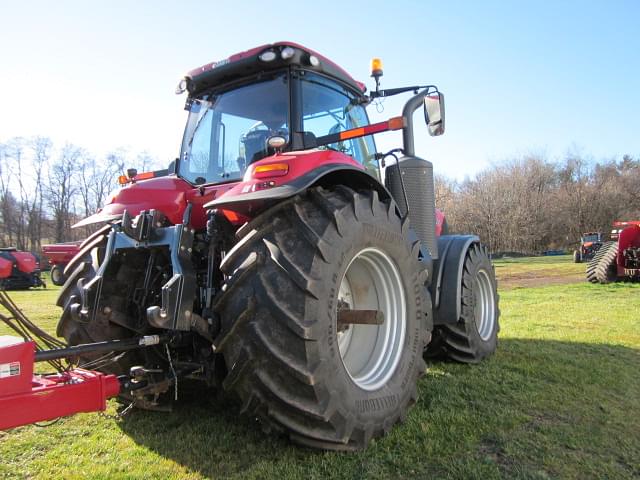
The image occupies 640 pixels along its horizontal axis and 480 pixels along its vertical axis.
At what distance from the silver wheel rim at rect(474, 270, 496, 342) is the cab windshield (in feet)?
9.47

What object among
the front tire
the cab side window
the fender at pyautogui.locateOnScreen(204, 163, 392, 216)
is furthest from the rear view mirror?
the front tire

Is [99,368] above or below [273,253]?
below

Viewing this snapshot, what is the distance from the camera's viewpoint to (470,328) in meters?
4.49

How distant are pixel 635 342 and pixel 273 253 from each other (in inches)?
207

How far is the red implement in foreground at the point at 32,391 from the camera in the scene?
1.85 m

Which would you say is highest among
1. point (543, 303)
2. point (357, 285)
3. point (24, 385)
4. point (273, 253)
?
point (273, 253)

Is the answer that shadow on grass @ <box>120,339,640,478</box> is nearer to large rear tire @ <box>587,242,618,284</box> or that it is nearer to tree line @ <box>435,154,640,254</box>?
large rear tire @ <box>587,242,618,284</box>

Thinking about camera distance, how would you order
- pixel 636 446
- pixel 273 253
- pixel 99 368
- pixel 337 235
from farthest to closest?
pixel 99 368 → pixel 636 446 → pixel 337 235 → pixel 273 253

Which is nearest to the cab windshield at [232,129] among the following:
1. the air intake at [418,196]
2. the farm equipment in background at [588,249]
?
the air intake at [418,196]

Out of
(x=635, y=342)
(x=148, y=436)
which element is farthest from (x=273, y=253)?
(x=635, y=342)

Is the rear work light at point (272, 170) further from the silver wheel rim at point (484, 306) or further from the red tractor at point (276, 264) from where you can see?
the silver wheel rim at point (484, 306)

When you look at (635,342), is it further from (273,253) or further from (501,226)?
(501,226)

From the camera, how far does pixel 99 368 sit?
3.07 m

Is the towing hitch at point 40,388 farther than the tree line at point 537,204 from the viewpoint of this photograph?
No
